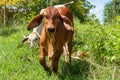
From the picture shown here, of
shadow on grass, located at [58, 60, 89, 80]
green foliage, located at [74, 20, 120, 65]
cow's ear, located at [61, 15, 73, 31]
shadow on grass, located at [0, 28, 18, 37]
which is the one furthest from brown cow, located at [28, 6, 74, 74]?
shadow on grass, located at [0, 28, 18, 37]

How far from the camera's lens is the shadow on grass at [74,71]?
669 cm

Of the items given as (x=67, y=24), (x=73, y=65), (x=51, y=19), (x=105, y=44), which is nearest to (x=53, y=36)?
(x=67, y=24)

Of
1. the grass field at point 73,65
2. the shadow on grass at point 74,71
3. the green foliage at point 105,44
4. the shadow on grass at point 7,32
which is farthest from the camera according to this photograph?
the shadow on grass at point 7,32

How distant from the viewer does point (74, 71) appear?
7.10 m

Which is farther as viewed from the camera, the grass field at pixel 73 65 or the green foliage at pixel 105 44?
the grass field at pixel 73 65

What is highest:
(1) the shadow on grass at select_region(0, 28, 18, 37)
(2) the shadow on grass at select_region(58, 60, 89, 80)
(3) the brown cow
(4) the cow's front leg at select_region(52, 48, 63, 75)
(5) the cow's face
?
(5) the cow's face

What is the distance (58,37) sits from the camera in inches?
256

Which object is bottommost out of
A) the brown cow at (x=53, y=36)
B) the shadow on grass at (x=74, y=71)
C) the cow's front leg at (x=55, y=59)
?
the shadow on grass at (x=74, y=71)

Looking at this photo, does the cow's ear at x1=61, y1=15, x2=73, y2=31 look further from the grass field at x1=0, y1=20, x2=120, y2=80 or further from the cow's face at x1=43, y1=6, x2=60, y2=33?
the grass field at x1=0, y1=20, x2=120, y2=80

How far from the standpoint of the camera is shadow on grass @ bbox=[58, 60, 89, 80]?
669 centimetres

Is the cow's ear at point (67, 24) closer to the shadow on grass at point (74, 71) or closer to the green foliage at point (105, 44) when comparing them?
the green foliage at point (105, 44)

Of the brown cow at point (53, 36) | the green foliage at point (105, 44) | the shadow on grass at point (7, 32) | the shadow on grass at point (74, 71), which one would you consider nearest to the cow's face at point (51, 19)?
the brown cow at point (53, 36)

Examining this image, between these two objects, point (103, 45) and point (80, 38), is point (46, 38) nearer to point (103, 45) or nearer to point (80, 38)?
point (103, 45)

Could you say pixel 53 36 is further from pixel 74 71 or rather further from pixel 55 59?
pixel 74 71
